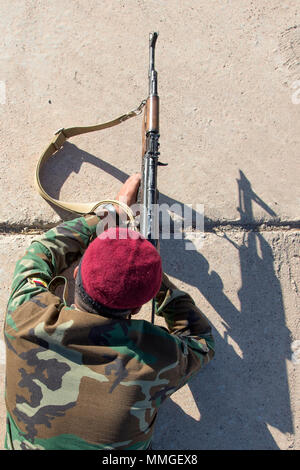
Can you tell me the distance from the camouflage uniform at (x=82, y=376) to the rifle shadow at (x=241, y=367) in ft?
2.17

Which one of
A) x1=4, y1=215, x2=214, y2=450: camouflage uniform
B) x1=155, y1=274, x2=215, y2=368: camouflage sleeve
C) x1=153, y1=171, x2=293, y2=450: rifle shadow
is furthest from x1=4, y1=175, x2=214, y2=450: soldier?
x1=153, y1=171, x2=293, y2=450: rifle shadow

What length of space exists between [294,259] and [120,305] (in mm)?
1299

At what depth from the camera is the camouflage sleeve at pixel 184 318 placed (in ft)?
5.19

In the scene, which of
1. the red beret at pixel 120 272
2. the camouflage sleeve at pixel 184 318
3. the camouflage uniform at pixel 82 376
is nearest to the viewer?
the red beret at pixel 120 272

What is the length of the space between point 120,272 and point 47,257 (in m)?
0.59

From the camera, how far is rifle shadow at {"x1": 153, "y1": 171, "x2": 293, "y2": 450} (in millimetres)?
1929

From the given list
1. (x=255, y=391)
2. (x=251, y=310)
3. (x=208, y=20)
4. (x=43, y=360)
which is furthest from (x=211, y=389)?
(x=208, y=20)

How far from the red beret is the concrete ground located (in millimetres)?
863

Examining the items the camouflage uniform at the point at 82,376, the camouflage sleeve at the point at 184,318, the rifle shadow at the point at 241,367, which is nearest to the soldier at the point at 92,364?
the camouflage uniform at the point at 82,376

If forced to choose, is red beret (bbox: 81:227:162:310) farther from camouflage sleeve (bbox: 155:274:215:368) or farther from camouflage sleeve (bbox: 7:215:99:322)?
camouflage sleeve (bbox: 155:274:215:368)

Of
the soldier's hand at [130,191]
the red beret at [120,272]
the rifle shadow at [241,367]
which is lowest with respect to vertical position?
the rifle shadow at [241,367]

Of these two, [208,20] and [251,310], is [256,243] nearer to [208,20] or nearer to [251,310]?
[251,310]

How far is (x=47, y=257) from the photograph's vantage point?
162 centimetres

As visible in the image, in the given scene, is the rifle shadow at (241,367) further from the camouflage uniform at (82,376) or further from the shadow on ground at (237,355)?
the camouflage uniform at (82,376)
